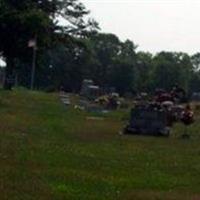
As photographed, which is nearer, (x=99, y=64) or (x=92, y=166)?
(x=92, y=166)

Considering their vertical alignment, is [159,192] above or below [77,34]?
below

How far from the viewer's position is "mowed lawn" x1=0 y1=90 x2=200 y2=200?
41.4 feet

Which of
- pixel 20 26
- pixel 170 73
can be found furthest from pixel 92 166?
pixel 170 73

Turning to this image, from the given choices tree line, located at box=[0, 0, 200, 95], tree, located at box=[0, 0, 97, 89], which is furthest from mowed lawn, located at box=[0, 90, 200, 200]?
tree line, located at box=[0, 0, 200, 95]

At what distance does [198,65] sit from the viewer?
166 meters

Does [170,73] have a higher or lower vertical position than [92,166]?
higher

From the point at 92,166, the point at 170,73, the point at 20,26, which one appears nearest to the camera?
the point at 92,166

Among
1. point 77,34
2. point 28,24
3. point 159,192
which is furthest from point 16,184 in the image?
point 77,34

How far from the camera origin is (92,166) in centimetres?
1619

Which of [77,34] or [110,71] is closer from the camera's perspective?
[77,34]

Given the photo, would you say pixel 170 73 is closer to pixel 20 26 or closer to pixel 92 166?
pixel 20 26

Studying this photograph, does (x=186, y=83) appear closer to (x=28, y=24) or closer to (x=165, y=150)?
(x=28, y=24)

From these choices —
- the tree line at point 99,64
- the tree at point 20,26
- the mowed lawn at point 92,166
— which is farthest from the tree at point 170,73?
the mowed lawn at point 92,166

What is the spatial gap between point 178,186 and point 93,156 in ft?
14.6
